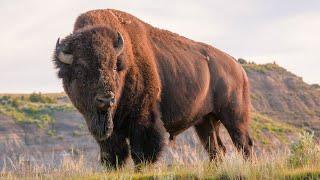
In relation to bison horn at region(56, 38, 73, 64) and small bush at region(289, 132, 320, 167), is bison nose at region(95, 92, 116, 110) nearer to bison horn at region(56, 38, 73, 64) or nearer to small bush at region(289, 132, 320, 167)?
bison horn at region(56, 38, 73, 64)

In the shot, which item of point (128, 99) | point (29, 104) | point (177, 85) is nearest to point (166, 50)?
point (177, 85)

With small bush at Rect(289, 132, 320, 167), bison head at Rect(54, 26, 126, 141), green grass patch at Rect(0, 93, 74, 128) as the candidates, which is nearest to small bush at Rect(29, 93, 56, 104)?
green grass patch at Rect(0, 93, 74, 128)

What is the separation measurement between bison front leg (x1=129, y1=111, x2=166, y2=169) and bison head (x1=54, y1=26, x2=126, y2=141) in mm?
792

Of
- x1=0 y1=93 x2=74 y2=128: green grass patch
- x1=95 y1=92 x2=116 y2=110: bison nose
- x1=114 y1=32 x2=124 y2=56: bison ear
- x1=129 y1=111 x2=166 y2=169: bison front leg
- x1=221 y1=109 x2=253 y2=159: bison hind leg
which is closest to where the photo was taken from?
x1=95 y1=92 x2=116 y2=110: bison nose

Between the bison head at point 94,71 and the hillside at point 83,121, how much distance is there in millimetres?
21014

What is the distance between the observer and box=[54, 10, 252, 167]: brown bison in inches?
410

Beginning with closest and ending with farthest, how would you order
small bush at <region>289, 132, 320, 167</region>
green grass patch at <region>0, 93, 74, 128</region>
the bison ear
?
1. small bush at <region>289, 132, 320, 167</region>
2. the bison ear
3. green grass patch at <region>0, 93, 74, 128</region>

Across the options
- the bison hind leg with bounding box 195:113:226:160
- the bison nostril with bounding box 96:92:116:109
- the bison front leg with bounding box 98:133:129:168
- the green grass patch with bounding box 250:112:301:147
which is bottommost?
the green grass patch with bounding box 250:112:301:147

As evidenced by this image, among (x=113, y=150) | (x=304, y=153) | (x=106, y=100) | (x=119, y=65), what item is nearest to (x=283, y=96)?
(x=304, y=153)

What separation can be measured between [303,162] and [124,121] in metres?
3.11

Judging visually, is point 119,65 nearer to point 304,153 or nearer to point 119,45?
point 119,45

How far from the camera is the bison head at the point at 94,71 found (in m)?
10.1

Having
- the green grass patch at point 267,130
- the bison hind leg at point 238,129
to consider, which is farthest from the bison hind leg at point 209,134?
the green grass patch at point 267,130

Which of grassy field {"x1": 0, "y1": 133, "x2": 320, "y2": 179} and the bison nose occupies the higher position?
the bison nose
